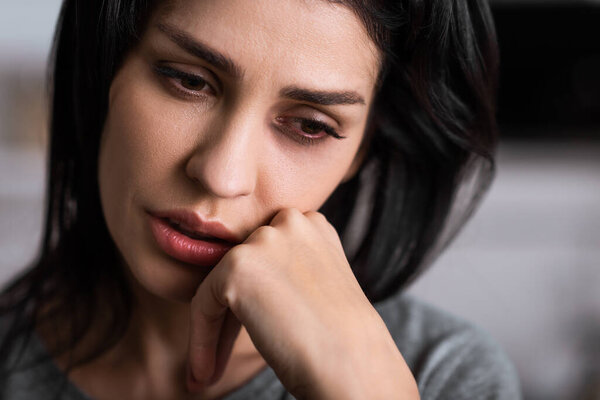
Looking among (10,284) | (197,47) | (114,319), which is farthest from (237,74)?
(10,284)

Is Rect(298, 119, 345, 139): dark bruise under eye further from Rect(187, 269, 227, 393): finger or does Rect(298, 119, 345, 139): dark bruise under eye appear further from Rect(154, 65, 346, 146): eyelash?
Rect(187, 269, 227, 393): finger

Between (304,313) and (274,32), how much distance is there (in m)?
0.29

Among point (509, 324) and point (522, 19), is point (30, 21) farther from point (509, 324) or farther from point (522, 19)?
point (509, 324)

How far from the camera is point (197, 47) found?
62 cm

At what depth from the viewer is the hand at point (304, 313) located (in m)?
0.59

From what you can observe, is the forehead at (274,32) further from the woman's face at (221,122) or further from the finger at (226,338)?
the finger at (226,338)

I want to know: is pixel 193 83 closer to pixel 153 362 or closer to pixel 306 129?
pixel 306 129

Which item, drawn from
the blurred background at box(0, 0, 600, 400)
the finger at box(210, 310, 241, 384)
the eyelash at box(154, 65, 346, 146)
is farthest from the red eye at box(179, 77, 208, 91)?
the blurred background at box(0, 0, 600, 400)

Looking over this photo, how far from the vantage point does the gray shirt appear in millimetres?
867

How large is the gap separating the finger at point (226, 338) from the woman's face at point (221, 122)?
68 millimetres

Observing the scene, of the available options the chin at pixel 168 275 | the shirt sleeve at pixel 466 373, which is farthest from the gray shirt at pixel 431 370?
the chin at pixel 168 275

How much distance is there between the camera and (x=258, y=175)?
2.18ft

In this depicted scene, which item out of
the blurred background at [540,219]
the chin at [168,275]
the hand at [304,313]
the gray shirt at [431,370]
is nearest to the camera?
the hand at [304,313]

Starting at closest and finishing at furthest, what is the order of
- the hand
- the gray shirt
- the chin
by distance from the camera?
the hand < the chin < the gray shirt
